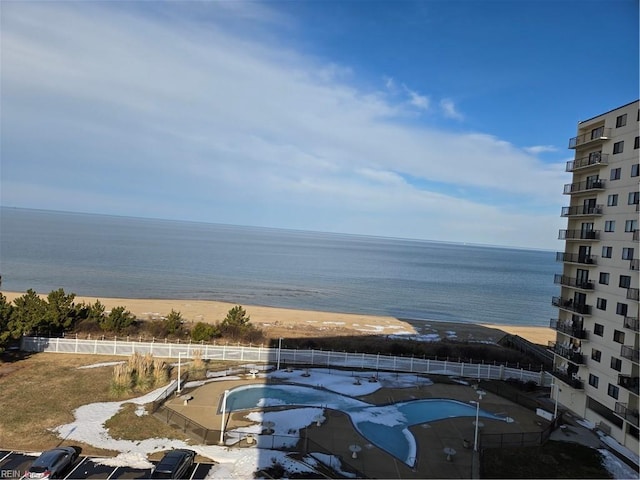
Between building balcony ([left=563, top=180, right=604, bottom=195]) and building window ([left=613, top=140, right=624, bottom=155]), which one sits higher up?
building window ([left=613, top=140, right=624, bottom=155])

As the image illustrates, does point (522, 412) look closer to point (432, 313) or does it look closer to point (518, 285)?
point (432, 313)

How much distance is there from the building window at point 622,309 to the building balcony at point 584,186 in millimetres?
7007

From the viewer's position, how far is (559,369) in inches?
1086

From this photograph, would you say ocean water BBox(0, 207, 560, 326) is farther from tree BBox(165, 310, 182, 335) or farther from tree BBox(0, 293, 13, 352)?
tree BBox(0, 293, 13, 352)

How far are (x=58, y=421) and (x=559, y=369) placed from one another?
29.1m

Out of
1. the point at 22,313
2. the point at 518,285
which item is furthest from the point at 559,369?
the point at 518,285

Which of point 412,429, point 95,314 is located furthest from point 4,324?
point 412,429

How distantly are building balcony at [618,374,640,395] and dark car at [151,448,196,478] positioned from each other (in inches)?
840

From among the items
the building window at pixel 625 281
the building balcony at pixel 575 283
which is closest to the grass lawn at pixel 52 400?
the building window at pixel 625 281

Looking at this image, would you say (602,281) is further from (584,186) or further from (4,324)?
(4,324)

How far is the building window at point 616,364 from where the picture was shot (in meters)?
22.6

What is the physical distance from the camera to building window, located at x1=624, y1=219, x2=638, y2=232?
895 inches

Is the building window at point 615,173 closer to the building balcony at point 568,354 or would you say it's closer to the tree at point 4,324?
the building balcony at point 568,354

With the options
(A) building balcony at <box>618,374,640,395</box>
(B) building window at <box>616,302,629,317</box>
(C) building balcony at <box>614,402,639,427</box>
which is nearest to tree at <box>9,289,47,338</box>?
(C) building balcony at <box>614,402,639,427</box>
